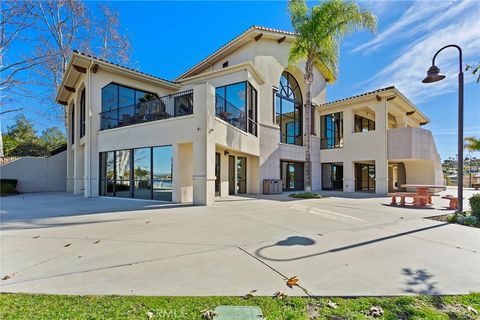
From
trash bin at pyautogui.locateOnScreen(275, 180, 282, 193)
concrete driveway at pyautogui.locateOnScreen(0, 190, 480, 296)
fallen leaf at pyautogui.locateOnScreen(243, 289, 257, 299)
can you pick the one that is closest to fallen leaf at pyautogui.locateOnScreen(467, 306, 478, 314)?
concrete driveway at pyautogui.locateOnScreen(0, 190, 480, 296)

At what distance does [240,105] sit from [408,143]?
12899mm

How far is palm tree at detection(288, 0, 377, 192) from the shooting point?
14.4 metres

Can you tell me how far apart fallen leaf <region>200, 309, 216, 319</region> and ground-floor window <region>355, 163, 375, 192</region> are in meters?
22.1

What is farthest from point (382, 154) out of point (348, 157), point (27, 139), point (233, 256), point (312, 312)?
point (27, 139)

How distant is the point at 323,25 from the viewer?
48.5ft

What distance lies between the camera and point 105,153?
14016mm

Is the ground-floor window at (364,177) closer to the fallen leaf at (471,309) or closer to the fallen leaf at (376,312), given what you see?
the fallen leaf at (471,309)

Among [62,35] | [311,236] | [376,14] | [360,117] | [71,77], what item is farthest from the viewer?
[360,117]

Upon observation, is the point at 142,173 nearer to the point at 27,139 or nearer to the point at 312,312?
the point at 312,312

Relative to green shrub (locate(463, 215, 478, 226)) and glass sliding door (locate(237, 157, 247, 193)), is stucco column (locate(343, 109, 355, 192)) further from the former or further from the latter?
green shrub (locate(463, 215, 478, 226))

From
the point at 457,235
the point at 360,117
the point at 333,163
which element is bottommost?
the point at 457,235

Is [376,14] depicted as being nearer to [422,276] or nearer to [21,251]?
[422,276]

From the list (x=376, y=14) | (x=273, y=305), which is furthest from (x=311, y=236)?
(x=376, y=14)

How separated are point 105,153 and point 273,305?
46.7 feet
